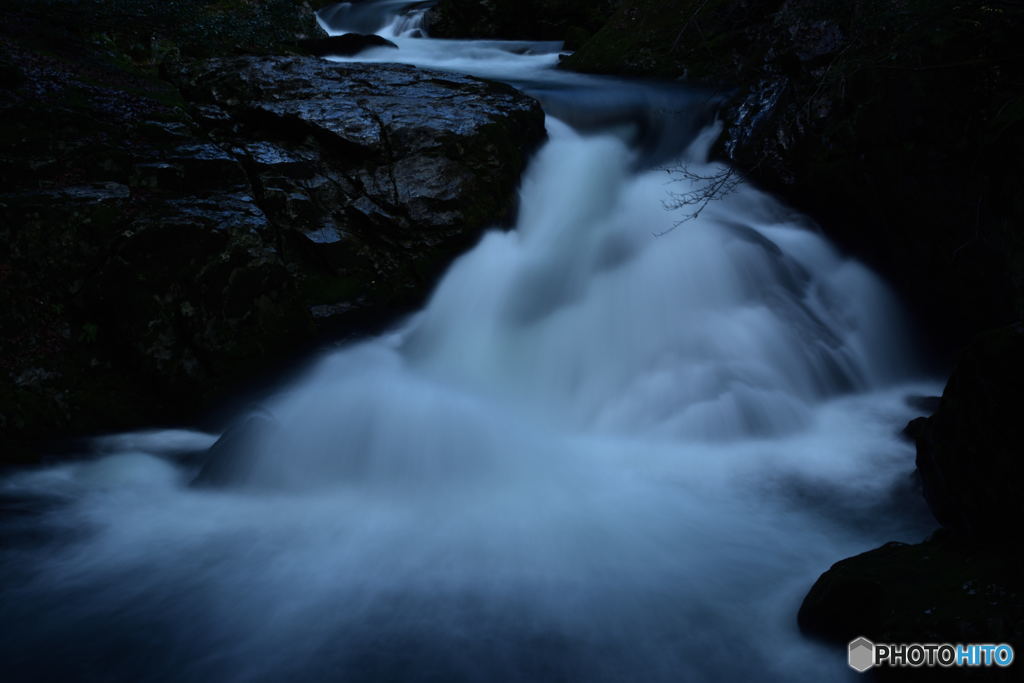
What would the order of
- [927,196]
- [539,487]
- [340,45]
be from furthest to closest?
[340,45], [927,196], [539,487]

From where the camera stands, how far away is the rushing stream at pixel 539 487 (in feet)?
11.7

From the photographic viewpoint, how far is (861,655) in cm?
307

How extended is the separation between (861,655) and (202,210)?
252 inches

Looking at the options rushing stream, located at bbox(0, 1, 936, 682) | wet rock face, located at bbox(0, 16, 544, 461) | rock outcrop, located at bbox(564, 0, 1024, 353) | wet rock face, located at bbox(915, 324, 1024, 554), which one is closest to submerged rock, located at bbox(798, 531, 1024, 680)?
wet rock face, located at bbox(915, 324, 1024, 554)

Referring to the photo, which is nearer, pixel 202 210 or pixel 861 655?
pixel 861 655

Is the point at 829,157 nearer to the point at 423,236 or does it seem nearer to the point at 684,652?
the point at 423,236

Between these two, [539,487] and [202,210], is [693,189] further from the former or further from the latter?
[202,210]

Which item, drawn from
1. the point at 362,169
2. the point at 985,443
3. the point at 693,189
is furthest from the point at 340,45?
the point at 985,443

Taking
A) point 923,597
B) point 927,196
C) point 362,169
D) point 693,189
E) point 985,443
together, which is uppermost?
point 362,169

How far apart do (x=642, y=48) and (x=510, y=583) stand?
11.5m

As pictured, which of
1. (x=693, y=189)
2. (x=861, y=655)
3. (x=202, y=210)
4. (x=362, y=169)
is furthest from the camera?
(x=693, y=189)

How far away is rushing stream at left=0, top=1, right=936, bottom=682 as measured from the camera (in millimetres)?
3572

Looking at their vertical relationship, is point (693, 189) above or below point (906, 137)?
below

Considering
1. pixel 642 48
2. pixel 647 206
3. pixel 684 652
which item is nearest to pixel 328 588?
pixel 684 652
